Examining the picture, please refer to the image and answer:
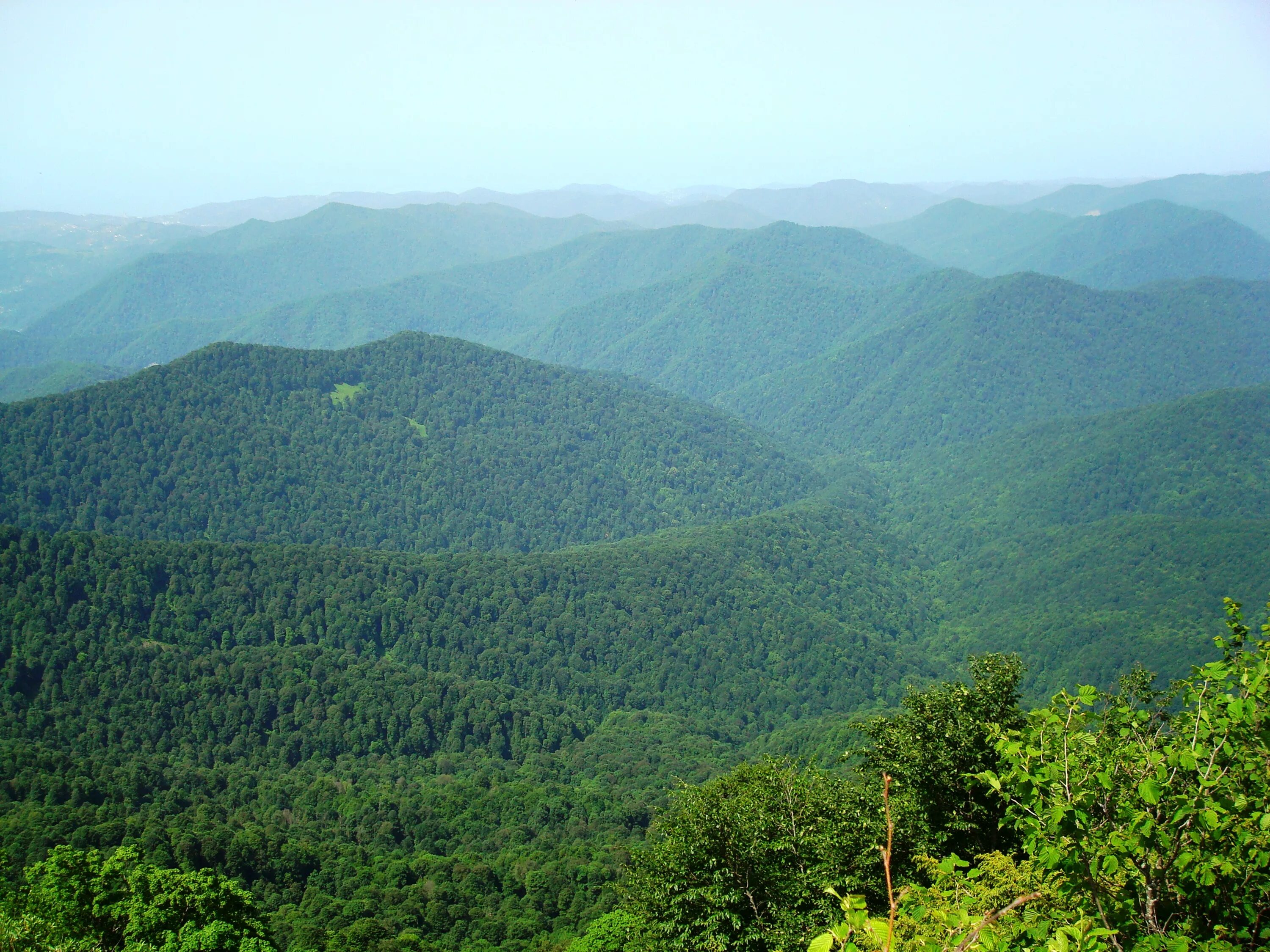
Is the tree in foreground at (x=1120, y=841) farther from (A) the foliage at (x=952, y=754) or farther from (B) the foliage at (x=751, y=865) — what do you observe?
(A) the foliage at (x=952, y=754)

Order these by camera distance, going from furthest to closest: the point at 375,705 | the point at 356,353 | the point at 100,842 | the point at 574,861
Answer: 1. the point at 356,353
2. the point at 375,705
3. the point at 574,861
4. the point at 100,842

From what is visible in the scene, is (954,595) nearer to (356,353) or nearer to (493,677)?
(493,677)

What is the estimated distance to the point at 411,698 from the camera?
9456 cm

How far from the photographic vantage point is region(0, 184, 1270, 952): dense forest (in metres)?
11.3

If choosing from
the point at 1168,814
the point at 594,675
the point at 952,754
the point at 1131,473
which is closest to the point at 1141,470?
the point at 1131,473

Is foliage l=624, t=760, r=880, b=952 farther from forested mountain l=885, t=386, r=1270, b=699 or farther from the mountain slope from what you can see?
the mountain slope

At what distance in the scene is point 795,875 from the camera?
82.6 ft

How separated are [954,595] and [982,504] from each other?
30977mm

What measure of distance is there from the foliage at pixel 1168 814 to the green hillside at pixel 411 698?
4196 centimetres

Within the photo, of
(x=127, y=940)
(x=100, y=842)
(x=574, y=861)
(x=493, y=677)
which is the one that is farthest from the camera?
(x=493, y=677)

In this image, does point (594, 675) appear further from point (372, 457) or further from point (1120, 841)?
point (1120, 841)

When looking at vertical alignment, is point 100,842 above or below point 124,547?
below

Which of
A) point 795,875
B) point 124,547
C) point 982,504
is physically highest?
point 795,875

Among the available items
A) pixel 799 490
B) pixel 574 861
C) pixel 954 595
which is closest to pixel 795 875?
pixel 574 861
